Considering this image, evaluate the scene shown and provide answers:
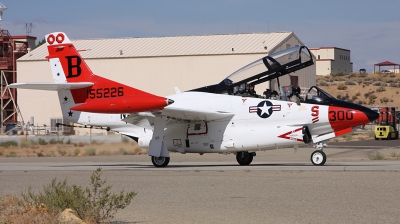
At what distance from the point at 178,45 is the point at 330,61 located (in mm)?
65260

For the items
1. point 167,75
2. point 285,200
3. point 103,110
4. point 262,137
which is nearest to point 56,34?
point 103,110

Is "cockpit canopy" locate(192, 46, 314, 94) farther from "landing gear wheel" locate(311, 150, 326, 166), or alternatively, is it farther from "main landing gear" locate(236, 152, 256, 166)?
"landing gear wheel" locate(311, 150, 326, 166)

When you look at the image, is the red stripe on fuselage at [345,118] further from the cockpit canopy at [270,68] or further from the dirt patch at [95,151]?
the dirt patch at [95,151]

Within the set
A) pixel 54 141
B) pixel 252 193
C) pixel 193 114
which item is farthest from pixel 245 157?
pixel 54 141

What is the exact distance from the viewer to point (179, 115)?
21.2 metres

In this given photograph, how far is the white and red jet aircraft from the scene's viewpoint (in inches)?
802

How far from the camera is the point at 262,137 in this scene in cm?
2083

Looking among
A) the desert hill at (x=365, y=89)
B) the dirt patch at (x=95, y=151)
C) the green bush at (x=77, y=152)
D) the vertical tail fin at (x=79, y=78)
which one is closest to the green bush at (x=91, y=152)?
the dirt patch at (x=95, y=151)

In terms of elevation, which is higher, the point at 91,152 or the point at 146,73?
the point at 146,73

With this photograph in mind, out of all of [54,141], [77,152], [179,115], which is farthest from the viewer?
[54,141]

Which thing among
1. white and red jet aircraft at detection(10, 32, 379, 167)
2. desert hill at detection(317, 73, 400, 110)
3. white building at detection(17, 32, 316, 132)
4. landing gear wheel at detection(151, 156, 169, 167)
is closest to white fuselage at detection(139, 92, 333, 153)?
white and red jet aircraft at detection(10, 32, 379, 167)

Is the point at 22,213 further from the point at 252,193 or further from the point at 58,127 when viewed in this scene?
the point at 58,127

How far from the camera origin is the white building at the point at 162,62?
49625mm

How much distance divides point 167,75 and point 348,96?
47407 millimetres
